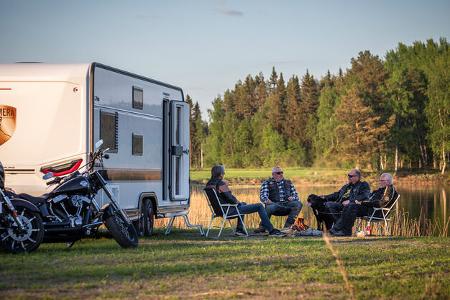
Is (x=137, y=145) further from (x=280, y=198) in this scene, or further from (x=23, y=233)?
(x=23, y=233)

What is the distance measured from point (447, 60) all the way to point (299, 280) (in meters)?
62.9

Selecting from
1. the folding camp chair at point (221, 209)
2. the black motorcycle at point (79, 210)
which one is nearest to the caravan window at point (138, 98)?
the folding camp chair at point (221, 209)

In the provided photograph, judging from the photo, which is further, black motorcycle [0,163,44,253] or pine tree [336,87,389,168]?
Result: pine tree [336,87,389,168]

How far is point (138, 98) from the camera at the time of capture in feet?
41.6

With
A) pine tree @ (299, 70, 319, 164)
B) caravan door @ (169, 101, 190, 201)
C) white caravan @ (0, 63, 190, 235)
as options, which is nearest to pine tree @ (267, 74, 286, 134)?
pine tree @ (299, 70, 319, 164)

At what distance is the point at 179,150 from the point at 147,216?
1404 millimetres

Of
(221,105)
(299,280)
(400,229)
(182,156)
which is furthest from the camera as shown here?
(221,105)

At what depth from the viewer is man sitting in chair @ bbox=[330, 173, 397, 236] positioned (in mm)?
13383

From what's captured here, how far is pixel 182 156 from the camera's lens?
14.0m

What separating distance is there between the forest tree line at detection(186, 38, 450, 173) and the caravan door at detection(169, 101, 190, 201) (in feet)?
163

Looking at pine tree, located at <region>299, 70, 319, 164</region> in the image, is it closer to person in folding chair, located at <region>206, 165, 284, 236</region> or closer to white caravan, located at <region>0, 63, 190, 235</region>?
person in folding chair, located at <region>206, 165, 284, 236</region>

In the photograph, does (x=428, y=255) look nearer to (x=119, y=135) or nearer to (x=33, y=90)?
(x=119, y=135)

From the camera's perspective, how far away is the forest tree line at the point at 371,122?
65.9 m

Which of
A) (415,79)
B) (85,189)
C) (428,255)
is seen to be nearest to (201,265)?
(85,189)
